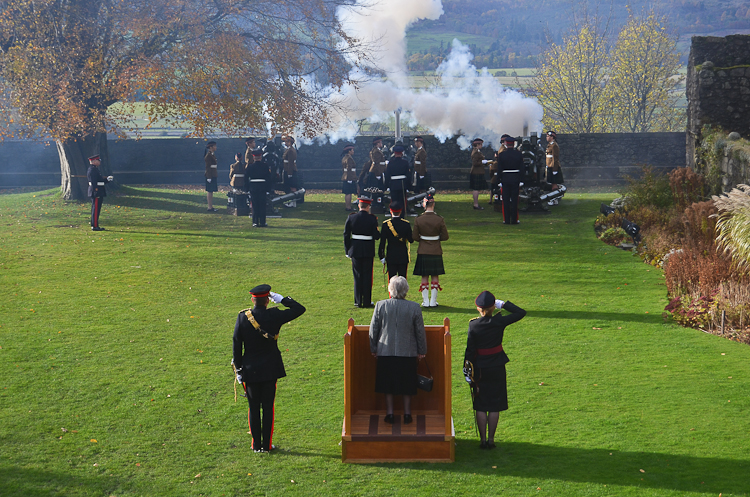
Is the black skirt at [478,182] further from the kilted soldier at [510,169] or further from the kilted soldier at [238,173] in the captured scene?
the kilted soldier at [238,173]

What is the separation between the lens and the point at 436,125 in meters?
28.1

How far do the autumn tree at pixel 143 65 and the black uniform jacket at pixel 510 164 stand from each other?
801 cm

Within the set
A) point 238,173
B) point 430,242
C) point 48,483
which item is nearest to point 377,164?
point 238,173

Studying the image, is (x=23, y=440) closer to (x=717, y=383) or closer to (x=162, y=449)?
(x=162, y=449)

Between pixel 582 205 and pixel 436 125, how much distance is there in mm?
7734

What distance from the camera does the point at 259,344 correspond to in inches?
259

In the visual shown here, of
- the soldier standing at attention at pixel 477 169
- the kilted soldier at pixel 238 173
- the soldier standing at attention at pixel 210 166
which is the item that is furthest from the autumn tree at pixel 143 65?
the soldier standing at attention at pixel 477 169

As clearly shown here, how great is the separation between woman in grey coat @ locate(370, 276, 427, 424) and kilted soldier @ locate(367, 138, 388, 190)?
15.8m

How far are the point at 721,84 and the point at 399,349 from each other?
51.5ft

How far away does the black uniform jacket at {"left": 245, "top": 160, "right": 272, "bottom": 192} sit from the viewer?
61.7 feet

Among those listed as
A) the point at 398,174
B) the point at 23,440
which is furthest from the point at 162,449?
the point at 398,174

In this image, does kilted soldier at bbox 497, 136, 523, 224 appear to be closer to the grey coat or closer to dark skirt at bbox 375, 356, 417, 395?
the grey coat

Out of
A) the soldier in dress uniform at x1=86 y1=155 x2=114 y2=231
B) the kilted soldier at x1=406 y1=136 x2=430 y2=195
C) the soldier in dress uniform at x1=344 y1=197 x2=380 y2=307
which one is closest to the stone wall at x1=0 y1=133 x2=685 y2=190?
the kilted soldier at x1=406 y1=136 x2=430 y2=195

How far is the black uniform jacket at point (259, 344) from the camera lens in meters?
6.52
